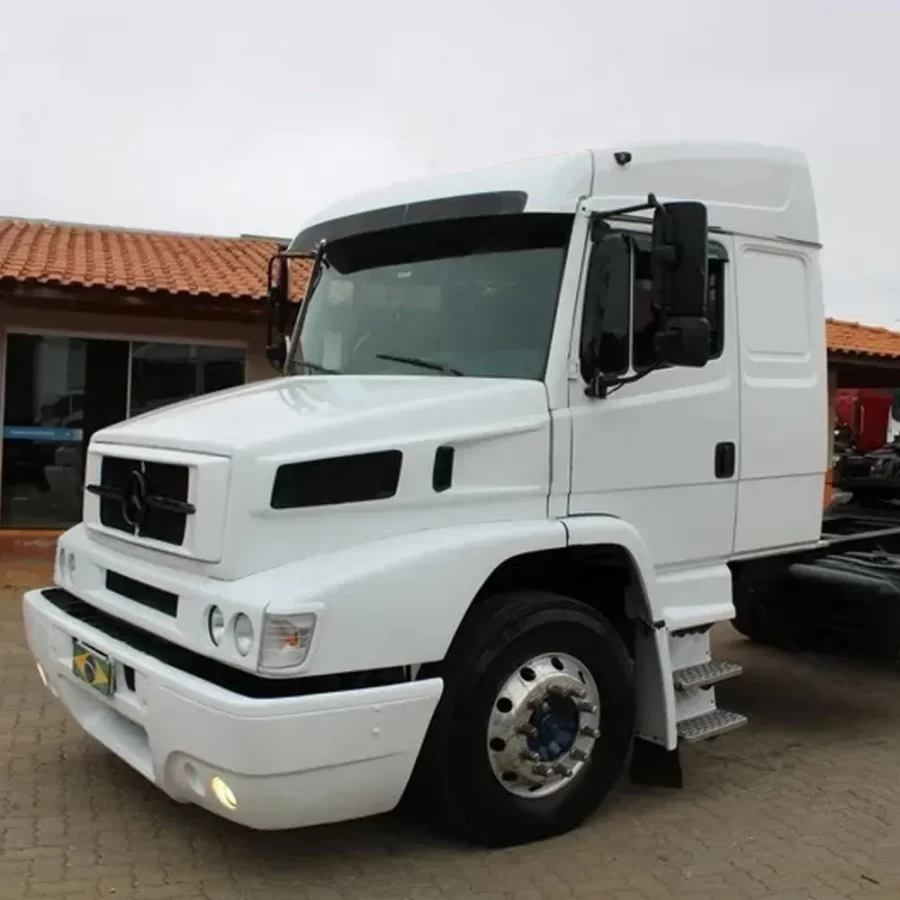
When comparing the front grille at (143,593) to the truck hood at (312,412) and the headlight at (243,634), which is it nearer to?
the headlight at (243,634)

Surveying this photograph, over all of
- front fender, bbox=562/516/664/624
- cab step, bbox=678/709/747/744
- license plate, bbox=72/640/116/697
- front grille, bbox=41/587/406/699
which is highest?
front fender, bbox=562/516/664/624

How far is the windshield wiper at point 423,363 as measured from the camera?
460 centimetres

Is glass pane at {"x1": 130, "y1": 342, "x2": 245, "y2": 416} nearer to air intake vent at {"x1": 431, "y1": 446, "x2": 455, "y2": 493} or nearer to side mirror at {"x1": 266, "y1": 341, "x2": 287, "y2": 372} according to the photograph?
side mirror at {"x1": 266, "y1": 341, "x2": 287, "y2": 372}

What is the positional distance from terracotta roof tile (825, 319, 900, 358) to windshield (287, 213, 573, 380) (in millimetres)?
9999

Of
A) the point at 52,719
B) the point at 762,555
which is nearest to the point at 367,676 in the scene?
the point at 762,555

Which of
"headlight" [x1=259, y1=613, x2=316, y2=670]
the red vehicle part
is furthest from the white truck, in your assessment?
the red vehicle part

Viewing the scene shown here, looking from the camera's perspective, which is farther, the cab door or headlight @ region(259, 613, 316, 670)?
the cab door

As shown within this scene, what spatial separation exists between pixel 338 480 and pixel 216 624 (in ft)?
2.21

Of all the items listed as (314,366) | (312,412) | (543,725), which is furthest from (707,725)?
(314,366)

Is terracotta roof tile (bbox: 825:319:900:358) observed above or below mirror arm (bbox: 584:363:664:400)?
above

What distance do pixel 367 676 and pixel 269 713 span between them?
47 cm

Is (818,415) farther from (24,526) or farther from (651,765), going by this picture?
(24,526)

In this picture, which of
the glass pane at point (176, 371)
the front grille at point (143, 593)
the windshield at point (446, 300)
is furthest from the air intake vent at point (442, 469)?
the glass pane at point (176, 371)

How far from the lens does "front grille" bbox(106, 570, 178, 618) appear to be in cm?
408
